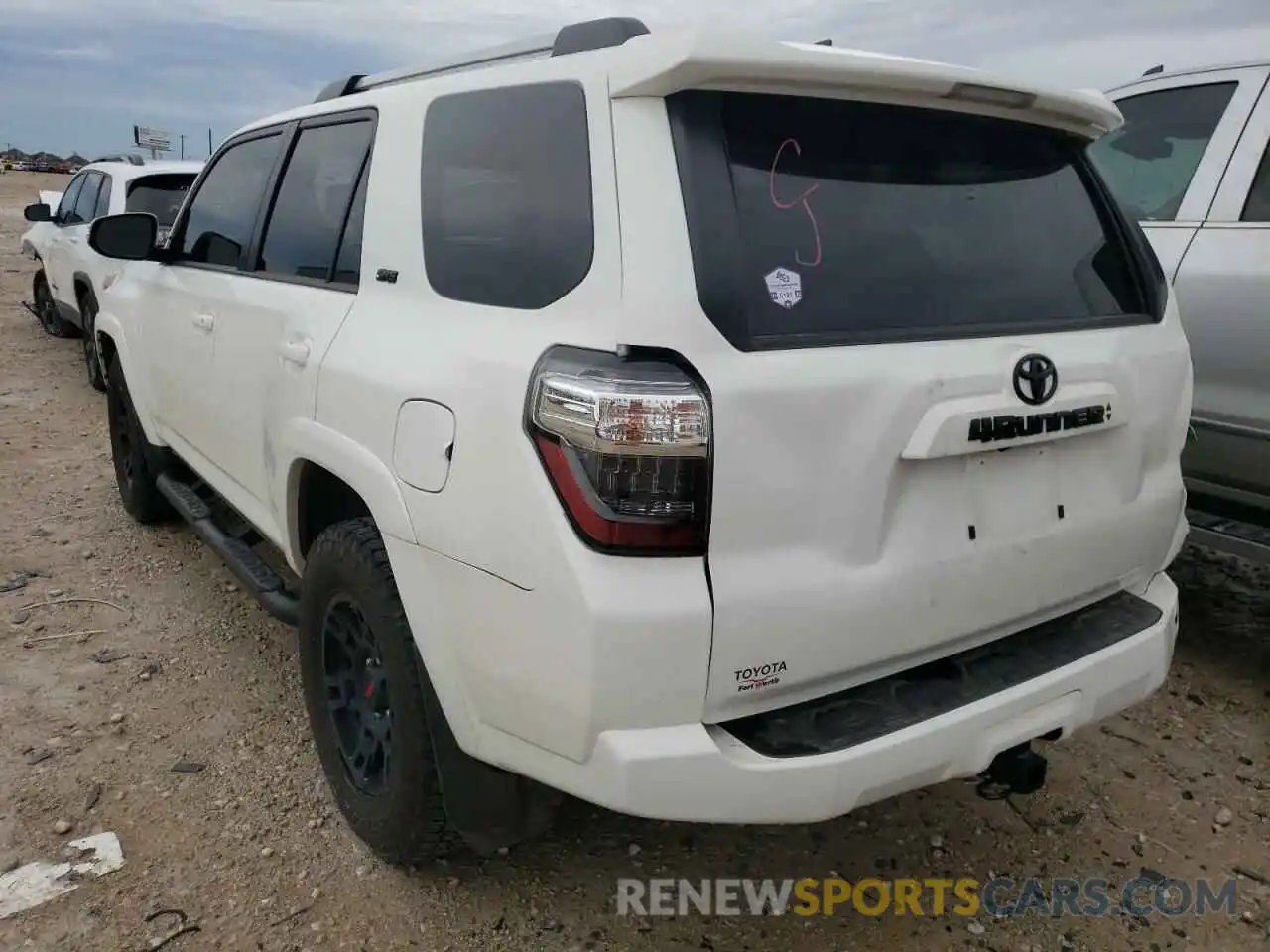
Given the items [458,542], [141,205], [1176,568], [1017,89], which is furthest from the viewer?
[141,205]

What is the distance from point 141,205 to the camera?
7438 mm

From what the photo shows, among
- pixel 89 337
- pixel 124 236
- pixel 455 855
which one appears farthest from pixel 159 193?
pixel 455 855

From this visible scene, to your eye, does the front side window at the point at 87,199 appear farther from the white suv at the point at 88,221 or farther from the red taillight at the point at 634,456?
the red taillight at the point at 634,456

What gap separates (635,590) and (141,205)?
23.7ft

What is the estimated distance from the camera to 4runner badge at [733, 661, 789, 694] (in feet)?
5.81

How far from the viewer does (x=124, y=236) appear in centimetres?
372

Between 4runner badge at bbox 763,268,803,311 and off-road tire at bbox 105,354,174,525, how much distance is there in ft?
11.5

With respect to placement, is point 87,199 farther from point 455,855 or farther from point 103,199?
point 455,855

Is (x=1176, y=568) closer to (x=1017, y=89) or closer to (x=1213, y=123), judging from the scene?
(x=1213, y=123)

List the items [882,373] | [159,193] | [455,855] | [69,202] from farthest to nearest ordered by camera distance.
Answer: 1. [69,202]
2. [159,193]
3. [455,855]
4. [882,373]

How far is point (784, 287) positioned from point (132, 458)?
401 cm

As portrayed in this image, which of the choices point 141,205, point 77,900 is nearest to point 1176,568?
point 77,900

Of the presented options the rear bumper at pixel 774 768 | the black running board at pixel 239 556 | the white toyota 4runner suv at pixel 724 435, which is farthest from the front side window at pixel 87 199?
the rear bumper at pixel 774 768

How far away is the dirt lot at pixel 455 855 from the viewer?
2.37 meters
